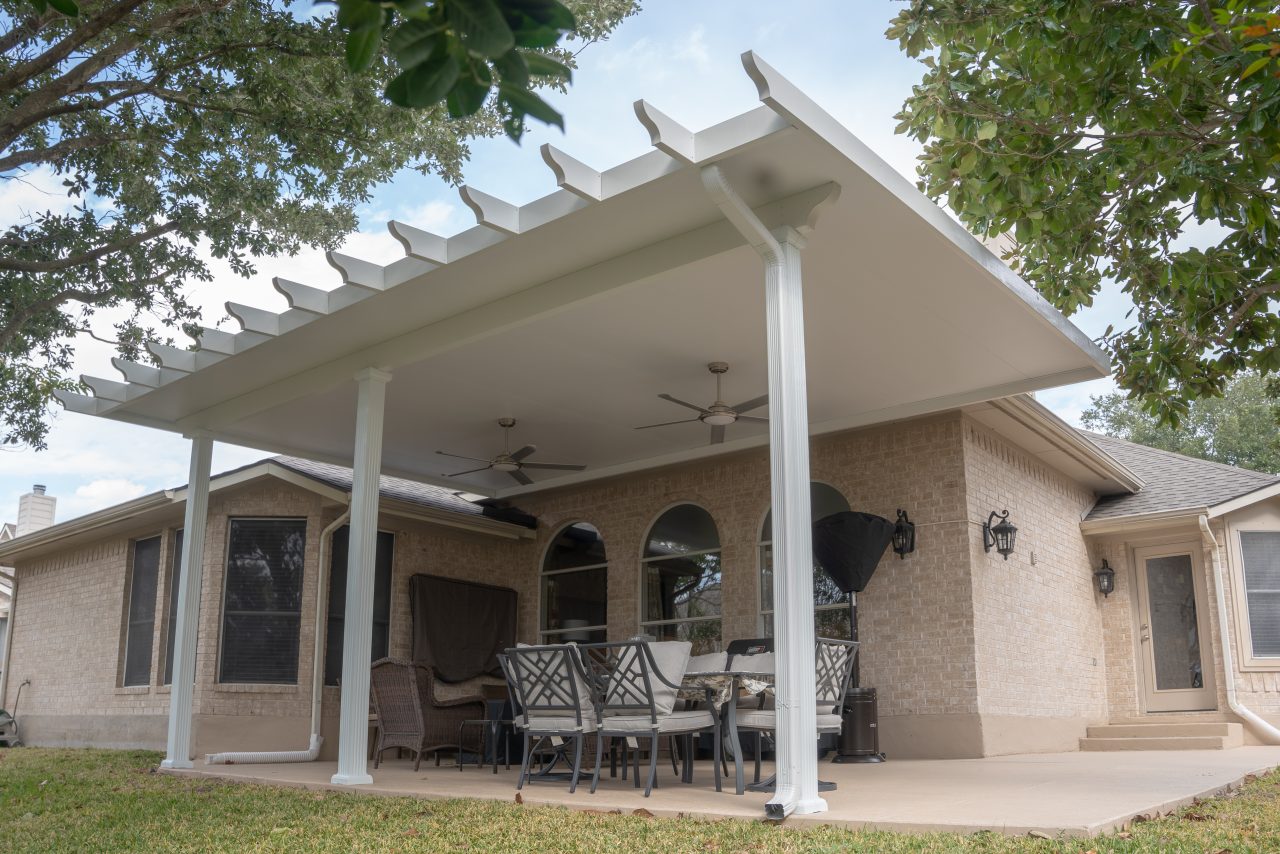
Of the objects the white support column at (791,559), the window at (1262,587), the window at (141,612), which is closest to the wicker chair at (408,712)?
the window at (141,612)

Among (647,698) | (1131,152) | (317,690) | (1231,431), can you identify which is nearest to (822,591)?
(647,698)

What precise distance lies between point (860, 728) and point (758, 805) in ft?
11.8

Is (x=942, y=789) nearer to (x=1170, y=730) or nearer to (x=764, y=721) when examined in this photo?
(x=764, y=721)

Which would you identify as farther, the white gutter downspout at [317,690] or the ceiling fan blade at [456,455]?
the ceiling fan blade at [456,455]

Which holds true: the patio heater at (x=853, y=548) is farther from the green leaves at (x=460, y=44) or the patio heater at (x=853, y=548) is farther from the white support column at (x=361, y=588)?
the green leaves at (x=460, y=44)

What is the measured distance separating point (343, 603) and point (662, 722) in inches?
223

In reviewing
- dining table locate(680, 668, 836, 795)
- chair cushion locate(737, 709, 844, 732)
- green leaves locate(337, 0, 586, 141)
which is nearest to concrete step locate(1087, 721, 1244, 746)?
chair cushion locate(737, 709, 844, 732)

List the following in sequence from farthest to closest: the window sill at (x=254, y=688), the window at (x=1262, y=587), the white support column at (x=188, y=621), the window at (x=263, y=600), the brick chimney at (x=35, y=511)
Answer: the brick chimney at (x=35, y=511) → the window at (x=1262, y=587) → the window at (x=263, y=600) → the window sill at (x=254, y=688) → the white support column at (x=188, y=621)

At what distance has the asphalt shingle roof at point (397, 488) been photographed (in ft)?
35.5

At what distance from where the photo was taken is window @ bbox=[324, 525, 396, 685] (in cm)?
1049

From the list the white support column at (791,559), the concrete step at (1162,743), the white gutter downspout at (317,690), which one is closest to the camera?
the white support column at (791,559)

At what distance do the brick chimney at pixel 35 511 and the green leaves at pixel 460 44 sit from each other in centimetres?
2565

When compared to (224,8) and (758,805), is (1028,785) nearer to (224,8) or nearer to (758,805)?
(758,805)

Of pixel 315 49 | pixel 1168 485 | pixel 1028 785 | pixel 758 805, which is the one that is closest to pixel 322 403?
pixel 315 49
